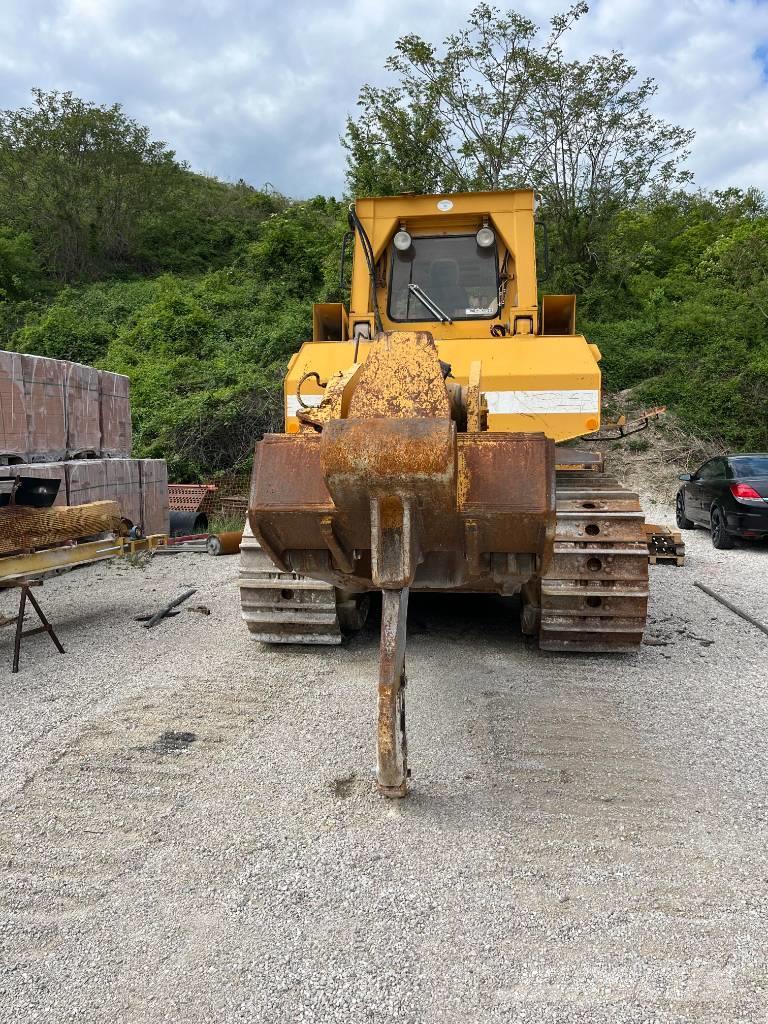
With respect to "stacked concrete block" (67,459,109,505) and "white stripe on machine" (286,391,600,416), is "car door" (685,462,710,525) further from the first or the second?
"stacked concrete block" (67,459,109,505)


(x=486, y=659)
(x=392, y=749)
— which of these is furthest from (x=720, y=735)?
(x=392, y=749)

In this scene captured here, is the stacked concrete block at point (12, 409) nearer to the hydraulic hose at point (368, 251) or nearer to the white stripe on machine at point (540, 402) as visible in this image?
the hydraulic hose at point (368, 251)

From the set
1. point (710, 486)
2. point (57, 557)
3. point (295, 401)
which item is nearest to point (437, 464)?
point (295, 401)

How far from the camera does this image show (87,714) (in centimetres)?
432

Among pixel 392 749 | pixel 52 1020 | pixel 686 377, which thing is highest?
pixel 686 377

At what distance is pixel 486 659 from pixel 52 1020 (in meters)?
3.45

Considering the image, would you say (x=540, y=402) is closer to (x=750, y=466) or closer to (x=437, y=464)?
(x=437, y=464)

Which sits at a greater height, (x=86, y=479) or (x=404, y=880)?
(x=86, y=479)

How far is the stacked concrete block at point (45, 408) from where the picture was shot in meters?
7.64

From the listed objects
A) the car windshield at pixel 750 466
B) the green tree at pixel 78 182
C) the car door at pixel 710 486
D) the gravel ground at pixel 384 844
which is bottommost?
Answer: the gravel ground at pixel 384 844

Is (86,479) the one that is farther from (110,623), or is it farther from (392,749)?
(392,749)

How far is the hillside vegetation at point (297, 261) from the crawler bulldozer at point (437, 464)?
10.9m

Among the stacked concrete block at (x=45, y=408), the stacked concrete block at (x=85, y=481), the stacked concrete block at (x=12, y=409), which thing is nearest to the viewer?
the stacked concrete block at (x=12, y=409)

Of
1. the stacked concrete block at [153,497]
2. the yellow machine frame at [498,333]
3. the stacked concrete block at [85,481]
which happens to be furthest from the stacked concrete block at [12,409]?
the yellow machine frame at [498,333]
